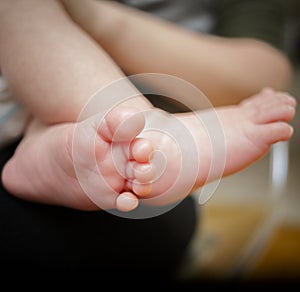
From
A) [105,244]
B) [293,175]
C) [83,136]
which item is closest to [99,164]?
[83,136]

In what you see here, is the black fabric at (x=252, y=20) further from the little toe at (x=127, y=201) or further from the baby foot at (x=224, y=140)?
the little toe at (x=127, y=201)

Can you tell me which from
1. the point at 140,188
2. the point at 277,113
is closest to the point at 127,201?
the point at 140,188

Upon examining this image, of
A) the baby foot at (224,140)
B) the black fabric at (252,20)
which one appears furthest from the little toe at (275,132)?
the black fabric at (252,20)

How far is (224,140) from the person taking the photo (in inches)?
12.1

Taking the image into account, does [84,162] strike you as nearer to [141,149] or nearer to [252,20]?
[141,149]

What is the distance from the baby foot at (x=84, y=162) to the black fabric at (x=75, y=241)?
0.06 ft

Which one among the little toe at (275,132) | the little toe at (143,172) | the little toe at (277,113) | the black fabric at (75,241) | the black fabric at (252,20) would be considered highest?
the black fabric at (252,20)

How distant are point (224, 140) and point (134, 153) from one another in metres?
0.09

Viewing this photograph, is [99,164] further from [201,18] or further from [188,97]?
[201,18]

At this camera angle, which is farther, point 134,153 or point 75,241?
point 75,241

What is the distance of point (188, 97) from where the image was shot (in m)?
0.30

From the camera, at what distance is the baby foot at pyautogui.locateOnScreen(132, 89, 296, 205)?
0.27 metres

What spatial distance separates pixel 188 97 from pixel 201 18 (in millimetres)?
126

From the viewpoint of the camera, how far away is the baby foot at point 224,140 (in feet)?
0.89
